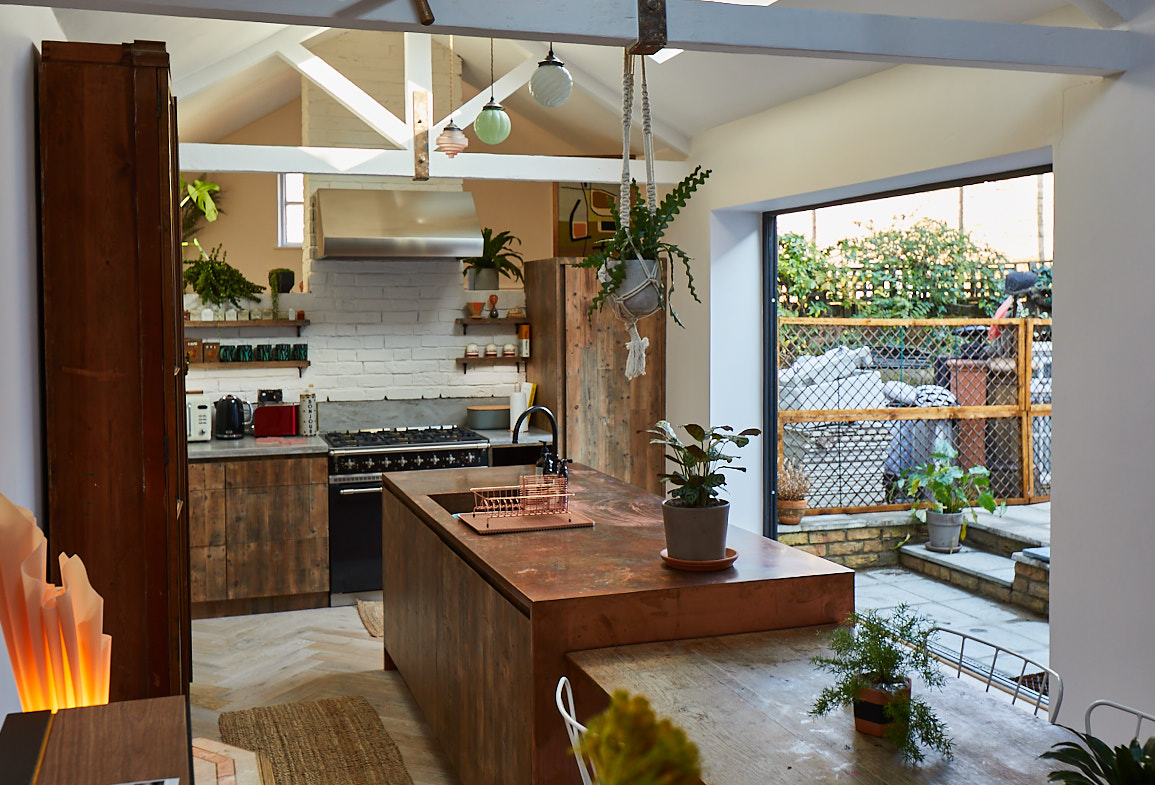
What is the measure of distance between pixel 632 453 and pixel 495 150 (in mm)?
5122

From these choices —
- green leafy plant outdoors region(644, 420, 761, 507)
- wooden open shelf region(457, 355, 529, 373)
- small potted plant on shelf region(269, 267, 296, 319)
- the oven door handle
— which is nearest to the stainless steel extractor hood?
small potted plant on shelf region(269, 267, 296, 319)

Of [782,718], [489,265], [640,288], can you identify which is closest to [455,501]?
[640,288]

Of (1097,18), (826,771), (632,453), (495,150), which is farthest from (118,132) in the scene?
(495,150)

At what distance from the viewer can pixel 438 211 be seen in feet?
20.9

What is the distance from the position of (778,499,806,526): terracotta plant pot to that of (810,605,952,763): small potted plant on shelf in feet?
14.0

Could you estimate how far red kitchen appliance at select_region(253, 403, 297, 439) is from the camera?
6281 millimetres

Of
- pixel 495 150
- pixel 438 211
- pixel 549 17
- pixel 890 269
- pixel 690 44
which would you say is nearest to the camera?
pixel 549 17

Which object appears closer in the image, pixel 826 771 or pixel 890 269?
pixel 826 771

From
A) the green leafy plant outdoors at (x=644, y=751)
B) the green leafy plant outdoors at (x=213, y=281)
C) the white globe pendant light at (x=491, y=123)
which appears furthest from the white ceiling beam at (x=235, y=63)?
the green leafy plant outdoors at (x=644, y=751)

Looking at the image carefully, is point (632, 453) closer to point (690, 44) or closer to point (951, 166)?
point (951, 166)

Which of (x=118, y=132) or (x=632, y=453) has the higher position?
(x=118, y=132)

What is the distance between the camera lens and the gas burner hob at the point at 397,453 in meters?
5.89

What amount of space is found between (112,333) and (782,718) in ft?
7.08

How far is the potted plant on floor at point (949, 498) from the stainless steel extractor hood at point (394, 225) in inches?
125
